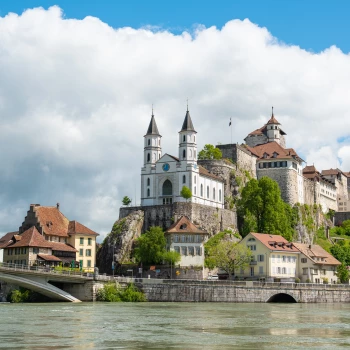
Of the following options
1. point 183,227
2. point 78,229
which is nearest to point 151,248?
point 183,227

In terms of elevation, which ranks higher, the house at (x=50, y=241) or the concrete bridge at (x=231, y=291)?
the house at (x=50, y=241)

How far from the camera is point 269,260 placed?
105812 millimetres

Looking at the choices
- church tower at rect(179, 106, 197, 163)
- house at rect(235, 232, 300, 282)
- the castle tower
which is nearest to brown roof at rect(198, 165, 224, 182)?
church tower at rect(179, 106, 197, 163)

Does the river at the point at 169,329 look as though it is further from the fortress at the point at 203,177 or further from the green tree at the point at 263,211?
the green tree at the point at 263,211

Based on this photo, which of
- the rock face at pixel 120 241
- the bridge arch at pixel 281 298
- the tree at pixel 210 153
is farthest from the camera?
the tree at pixel 210 153

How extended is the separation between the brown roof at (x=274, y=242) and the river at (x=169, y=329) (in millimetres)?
37859

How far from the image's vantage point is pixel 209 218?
11675 centimetres

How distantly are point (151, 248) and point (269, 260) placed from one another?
1775 centimetres

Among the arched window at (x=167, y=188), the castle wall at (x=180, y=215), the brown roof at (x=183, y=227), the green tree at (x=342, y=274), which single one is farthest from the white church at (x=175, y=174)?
the green tree at (x=342, y=274)

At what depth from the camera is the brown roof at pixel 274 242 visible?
351 ft

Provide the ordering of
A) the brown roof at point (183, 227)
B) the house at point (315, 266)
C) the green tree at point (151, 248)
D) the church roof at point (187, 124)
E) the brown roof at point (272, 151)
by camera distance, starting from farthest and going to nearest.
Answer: the brown roof at point (272, 151), the church roof at point (187, 124), the house at point (315, 266), the brown roof at point (183, 227), the green tree at point (151, 248)

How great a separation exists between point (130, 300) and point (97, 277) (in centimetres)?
475

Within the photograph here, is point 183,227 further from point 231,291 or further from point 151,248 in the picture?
point 231,291

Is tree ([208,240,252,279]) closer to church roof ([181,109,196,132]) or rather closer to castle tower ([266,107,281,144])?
church roof ([181,109,196,132])
